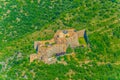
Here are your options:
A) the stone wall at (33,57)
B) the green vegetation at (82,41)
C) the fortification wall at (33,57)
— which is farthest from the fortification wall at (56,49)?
the green vegetation at (82,41)

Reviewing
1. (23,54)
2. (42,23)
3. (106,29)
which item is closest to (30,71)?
(23,54)

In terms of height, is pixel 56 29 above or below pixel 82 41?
below

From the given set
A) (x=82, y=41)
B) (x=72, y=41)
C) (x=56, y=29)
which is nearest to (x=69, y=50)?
(x=72, y=41)

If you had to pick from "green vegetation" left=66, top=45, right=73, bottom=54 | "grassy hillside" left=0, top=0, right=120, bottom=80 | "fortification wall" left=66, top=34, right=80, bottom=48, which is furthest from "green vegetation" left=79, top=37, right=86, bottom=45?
"green vegetation" left=66, top=45, right=73, bottom=54

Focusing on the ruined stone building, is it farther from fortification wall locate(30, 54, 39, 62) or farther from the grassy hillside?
the grassy hillside

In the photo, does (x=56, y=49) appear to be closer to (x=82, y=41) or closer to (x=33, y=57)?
(x=33, y=57)

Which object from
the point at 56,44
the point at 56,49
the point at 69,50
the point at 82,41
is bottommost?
the point at 69,50

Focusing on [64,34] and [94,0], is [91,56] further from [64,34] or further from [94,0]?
[94,0]
